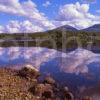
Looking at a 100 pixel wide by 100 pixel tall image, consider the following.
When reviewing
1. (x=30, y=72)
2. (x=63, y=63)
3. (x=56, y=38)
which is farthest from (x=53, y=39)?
(x=30, y=72)

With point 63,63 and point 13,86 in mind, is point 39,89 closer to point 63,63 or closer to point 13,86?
point 13,86

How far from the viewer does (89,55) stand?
246 centimetres

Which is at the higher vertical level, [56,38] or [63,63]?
[56,38]

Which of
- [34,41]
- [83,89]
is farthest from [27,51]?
[83,89]

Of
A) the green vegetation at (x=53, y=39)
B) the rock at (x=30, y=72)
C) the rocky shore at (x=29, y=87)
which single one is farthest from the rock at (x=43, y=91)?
the green vegetation at (x=53, y=39)

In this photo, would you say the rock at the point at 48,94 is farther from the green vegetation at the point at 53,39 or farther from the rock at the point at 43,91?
the green vegetation at the point at 53,39

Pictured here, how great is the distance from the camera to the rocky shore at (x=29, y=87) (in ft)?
6.93

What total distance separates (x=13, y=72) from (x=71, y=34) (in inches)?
25.0

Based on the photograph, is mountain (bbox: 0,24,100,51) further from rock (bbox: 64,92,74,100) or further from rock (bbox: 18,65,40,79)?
rock (bbox: 64,92,74,100)

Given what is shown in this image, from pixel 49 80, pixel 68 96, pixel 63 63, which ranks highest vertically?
pixel 63 63

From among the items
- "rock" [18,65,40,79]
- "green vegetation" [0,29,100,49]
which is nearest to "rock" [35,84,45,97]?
"rock" [18,65,40,79]

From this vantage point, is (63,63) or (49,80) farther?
(63,63)

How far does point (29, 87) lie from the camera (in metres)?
2.21

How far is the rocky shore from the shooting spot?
2113mm
